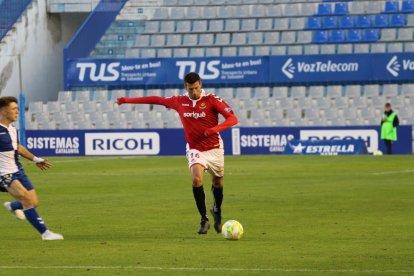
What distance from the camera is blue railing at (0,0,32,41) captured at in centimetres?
4700

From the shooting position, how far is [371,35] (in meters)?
43.9

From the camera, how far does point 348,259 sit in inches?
435

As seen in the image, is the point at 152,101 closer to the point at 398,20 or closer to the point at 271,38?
the point at 398,20

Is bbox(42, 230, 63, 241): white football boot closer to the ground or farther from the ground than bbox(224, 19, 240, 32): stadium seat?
closer to the ground

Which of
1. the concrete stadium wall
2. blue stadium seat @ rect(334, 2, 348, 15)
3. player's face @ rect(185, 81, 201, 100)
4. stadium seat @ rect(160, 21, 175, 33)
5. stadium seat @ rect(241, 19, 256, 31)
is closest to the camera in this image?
player's face @ rect(185, 81, 201, 100)

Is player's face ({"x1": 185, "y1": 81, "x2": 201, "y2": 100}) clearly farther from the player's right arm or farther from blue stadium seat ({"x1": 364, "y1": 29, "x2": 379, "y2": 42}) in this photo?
blue stadium seat ({"x1": 364, "y1": 29, "x2": 379, "y2": 42})

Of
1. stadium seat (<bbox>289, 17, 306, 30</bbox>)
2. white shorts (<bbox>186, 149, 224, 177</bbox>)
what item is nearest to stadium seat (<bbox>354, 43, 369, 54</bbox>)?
stadium seat (<bbox>289, 17, 306, 30</bbox>)

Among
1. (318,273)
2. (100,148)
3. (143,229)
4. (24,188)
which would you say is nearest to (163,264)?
(318,273)

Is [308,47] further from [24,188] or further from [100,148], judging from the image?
[24,188]

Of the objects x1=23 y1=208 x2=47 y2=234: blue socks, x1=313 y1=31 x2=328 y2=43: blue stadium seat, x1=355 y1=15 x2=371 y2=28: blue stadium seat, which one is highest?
x1=355 y1=15 x2=371 y2=28: blue stadium seat

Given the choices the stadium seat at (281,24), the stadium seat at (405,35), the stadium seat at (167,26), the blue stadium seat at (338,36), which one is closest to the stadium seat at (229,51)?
the stadium seat at (281,24)

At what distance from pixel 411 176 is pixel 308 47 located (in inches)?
736

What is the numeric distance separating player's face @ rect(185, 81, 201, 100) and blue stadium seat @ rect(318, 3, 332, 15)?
102ft

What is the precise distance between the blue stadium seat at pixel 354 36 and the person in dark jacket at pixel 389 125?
726 cm
